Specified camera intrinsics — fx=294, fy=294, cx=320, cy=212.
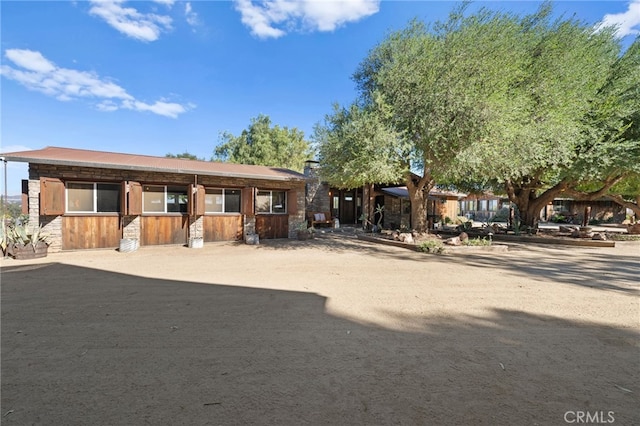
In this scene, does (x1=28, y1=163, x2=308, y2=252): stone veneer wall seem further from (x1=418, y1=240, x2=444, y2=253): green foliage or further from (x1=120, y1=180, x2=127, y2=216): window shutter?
(x1=418, y1=240, x2=444, y2=253): green foliage

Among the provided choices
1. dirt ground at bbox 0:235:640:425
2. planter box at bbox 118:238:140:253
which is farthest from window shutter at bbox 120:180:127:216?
dirt ground at bbox 0:235:640:425

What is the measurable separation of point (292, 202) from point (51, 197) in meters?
7.90

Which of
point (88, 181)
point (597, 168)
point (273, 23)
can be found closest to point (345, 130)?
point (273, 23)

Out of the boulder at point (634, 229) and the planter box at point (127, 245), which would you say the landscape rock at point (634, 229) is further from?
the planter box at point (127, 245)

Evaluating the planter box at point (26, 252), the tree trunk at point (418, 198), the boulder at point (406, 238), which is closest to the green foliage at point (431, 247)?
the boulder at point (406, 238)

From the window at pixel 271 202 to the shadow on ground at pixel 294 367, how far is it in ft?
27.7

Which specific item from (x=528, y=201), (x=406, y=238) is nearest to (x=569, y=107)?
(x=528, y=201)

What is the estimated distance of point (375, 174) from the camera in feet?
29.6

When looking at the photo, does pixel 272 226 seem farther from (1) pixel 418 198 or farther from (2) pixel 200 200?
(1) pixel 418 198

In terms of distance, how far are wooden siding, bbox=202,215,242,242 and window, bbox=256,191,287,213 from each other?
41.1 inches

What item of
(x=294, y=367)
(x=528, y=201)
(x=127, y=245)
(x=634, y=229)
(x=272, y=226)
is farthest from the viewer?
(x=528, y=201)

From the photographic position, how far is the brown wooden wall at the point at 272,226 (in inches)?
492

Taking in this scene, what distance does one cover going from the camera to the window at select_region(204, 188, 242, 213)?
37.6ft

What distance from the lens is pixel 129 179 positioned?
9758mm
